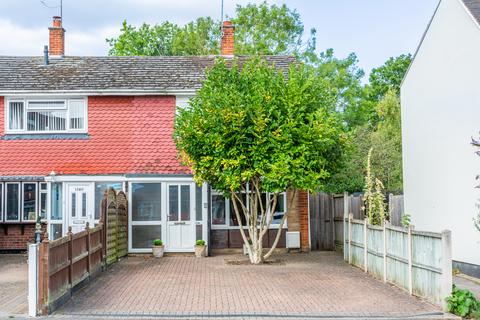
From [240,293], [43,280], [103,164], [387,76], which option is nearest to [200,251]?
[103,164]

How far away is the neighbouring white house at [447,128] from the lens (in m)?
15.1

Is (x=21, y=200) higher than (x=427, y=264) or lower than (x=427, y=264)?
higher

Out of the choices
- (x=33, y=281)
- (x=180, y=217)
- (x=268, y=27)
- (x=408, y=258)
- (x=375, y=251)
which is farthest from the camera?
(x=268, y=27)

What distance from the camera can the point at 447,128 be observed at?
54.3ft

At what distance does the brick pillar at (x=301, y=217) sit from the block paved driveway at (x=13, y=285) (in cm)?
870

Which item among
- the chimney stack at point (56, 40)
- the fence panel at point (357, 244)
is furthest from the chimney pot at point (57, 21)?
the fence panel at point (357, 244)

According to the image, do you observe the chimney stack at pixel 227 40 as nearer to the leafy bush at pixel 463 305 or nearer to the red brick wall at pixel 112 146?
the red brick wall at pixel 112 146

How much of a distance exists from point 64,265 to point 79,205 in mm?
8391

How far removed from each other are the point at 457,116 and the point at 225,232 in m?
8.57

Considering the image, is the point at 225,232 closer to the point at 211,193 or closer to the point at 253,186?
the point at 211,193

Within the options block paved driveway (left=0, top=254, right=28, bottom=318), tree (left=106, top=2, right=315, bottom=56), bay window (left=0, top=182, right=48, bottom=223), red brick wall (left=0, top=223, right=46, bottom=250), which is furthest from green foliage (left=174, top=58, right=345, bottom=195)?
tree (left=106, top=2, right=315, bottom=56)

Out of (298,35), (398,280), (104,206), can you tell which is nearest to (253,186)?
(104,206)

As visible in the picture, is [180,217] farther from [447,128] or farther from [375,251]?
[447,128]

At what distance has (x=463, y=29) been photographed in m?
15.7
